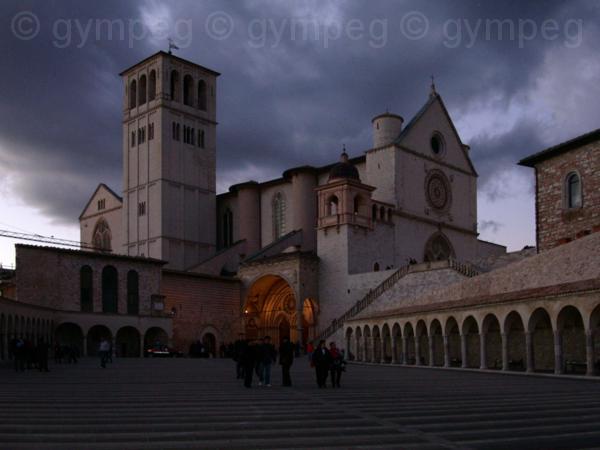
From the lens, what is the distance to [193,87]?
6812 cm

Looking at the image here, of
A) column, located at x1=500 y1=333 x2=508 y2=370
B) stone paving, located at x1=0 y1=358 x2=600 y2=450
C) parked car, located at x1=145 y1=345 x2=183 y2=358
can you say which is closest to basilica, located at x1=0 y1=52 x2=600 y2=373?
column, located at x1=500 y1=333 x2=508 y2=370

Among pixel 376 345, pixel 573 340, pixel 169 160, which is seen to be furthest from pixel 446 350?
pixel 169 160

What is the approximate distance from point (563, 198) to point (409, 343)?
10.6 meters

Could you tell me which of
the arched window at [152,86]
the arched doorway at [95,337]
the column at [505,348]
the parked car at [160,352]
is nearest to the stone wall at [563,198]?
the column at [505,348]

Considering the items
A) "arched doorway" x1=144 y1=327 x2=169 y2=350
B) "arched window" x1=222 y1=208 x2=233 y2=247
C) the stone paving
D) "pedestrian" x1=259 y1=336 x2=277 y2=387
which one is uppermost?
"arched window" x1=222 y1=208 x2=233 y2=247

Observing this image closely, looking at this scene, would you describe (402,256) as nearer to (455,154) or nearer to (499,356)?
(455,154)

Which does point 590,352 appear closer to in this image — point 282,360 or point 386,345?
point 282,360

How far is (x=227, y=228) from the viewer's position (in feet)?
226

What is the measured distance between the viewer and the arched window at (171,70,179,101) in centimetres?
6656

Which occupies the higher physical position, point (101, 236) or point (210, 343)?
point (101, 236)

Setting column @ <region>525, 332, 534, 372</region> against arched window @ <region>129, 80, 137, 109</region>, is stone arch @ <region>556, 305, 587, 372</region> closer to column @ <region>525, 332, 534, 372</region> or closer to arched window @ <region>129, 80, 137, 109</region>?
column @ <region>525, 332, 534, 372</region>

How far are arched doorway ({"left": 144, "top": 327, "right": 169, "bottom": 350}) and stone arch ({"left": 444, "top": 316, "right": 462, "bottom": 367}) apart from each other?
20.5 metres

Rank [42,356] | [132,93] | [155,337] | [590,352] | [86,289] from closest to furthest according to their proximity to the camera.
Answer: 1. [590,352]
2. [42,356]
3. [86,289]
4. [155,337]
5. [132,93]

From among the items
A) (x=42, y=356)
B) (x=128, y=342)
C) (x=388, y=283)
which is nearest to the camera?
(x=42, y=356)
